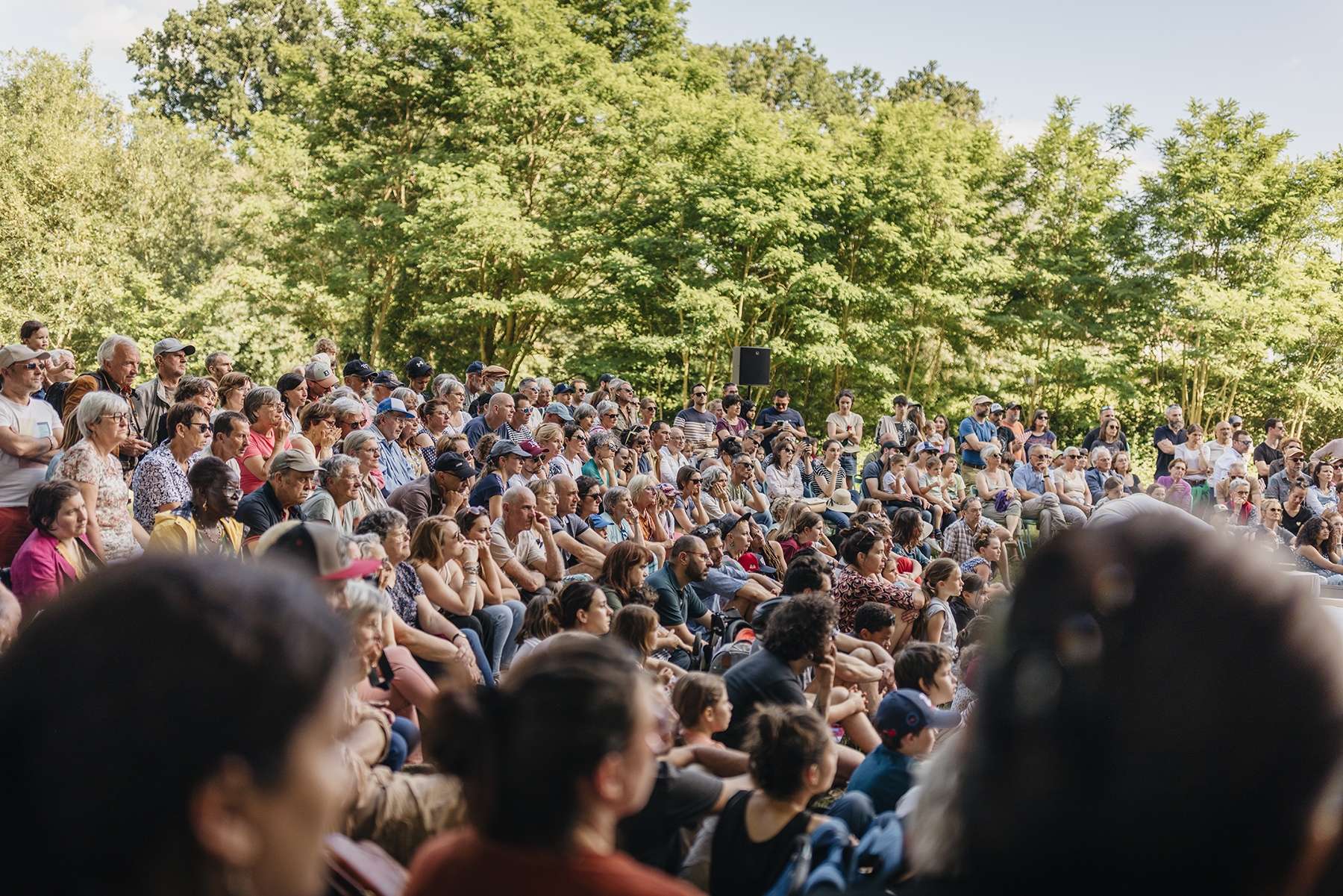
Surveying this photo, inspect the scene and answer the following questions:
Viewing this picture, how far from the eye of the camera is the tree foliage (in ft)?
65.0

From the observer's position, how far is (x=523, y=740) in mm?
1505

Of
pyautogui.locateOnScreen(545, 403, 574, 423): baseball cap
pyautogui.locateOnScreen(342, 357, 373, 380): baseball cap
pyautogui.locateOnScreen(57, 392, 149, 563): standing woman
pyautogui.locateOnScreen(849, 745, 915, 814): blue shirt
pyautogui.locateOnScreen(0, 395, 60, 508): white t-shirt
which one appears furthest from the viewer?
pyautogui.locateOnScreen(545, 403, 574, 423): baseball cap

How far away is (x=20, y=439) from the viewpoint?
5.53 meters

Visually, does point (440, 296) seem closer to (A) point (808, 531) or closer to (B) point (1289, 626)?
(A) point (808, 531)

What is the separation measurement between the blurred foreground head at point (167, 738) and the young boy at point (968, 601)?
265 inches

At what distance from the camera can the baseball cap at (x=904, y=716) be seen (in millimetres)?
3750

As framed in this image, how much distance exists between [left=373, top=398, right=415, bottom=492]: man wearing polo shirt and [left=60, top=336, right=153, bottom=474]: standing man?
4.90 ft

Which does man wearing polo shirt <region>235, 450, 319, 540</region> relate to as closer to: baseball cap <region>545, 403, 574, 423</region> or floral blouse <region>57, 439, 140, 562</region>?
floral blouse <region>57, 439, 140, 562</region>

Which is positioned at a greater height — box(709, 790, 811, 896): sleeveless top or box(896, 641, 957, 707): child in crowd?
box(896, 641, 957, 707): child in crowd

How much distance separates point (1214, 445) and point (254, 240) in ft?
69.2

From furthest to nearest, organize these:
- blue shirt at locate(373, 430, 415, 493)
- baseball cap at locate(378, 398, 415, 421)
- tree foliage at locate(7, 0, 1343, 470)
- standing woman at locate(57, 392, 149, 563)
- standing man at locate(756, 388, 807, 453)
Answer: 1. tree foliage at locate(7, 0, 1343, 470)
2. standing man at locate(756, 388, 807, 453)
3. baseball cap at locate(378, 398, 415, 421)
4. blue shirt at locate(373, 430, 415, 493)
5. standing woman at locate(57, 392, 149, 563)

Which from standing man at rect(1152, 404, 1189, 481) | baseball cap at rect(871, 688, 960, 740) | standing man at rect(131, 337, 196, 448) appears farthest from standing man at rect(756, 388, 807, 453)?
baseball cap at rect(871, 688, 960, 740)

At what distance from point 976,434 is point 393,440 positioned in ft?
26.5

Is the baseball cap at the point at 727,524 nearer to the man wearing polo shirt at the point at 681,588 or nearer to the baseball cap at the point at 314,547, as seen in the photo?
the man wearing polo shirt at the point at 681,588
